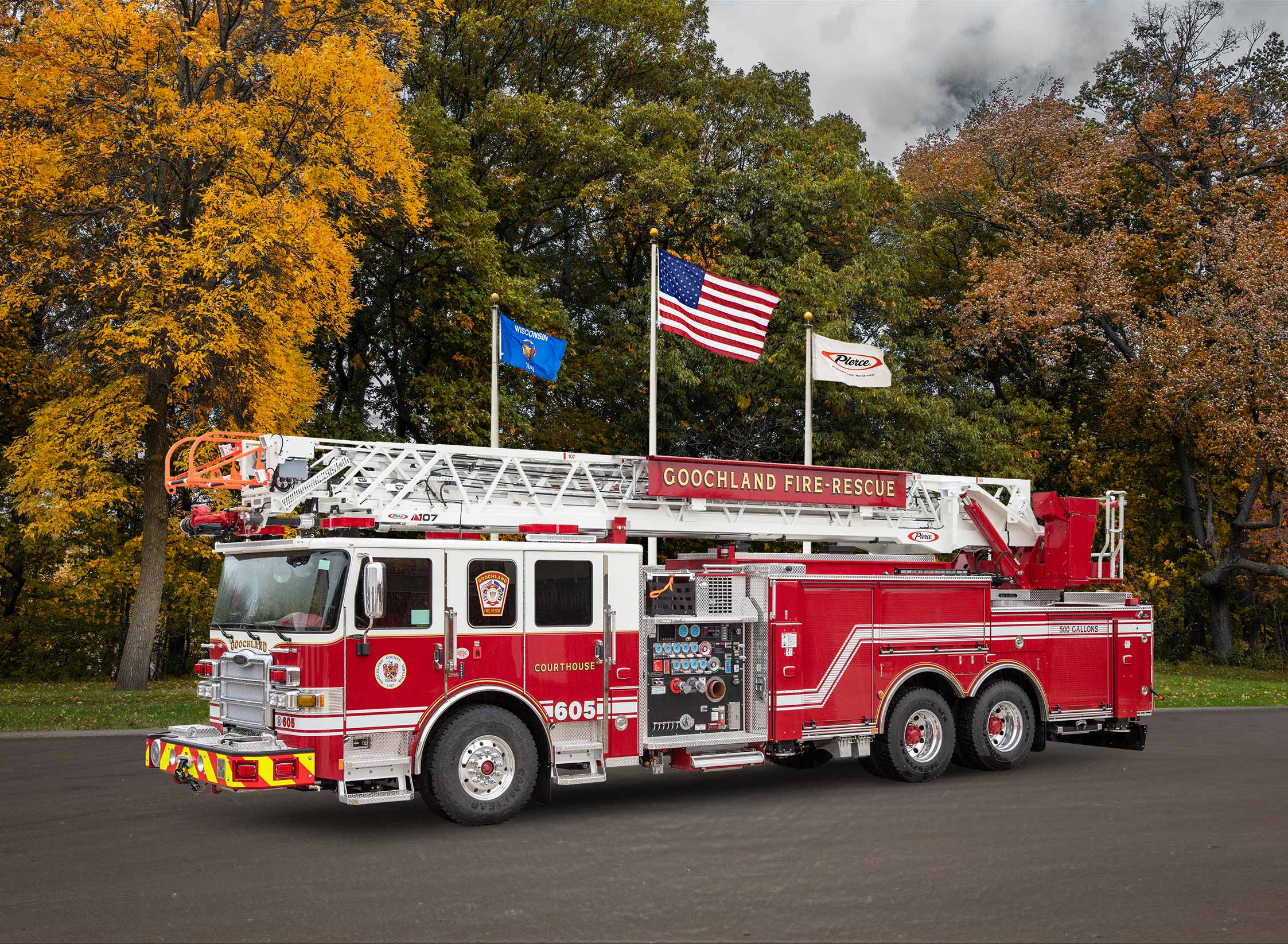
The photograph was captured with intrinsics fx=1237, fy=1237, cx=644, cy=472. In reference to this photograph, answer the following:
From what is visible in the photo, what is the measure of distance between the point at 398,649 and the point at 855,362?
12246 millimetres

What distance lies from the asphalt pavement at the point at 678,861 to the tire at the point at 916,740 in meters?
0.29

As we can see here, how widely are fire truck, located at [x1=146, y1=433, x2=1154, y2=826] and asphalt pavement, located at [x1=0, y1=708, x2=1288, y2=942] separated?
538 mm

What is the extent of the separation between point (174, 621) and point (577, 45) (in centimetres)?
1883

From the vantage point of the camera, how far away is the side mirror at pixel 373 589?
379 inches

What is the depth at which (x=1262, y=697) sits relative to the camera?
25469 mm

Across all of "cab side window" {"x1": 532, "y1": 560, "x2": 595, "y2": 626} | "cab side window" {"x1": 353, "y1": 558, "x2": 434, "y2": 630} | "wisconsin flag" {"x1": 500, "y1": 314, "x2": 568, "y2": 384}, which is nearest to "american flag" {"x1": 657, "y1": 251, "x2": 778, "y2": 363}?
"wisconsin flag" {"x1": 500, "y1": 314, "x2": 568, "y2": 384}

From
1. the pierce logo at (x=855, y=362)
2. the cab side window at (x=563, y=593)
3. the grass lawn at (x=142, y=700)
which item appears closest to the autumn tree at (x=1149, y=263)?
the grass lawn at (x=142, y=700)

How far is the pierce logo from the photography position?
66.8 ft

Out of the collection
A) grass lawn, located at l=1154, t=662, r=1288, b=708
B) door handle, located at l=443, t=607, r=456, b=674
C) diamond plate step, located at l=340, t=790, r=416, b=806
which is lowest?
grass lawn, located at l=1154, t=662, r=1288, b=708

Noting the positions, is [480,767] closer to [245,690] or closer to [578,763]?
[578,763]

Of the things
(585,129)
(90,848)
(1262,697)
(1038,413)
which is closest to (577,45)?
(585,129)

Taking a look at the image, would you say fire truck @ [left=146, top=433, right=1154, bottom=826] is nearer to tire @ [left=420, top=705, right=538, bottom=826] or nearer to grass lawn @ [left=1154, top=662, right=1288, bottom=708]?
tire @ [left=420, top=705, right=538, bottom=826]

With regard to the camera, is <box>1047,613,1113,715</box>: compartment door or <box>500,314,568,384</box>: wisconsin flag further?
<box>500,314,568,384</box>: wisconsin flag

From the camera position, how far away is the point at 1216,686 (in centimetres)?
2830
